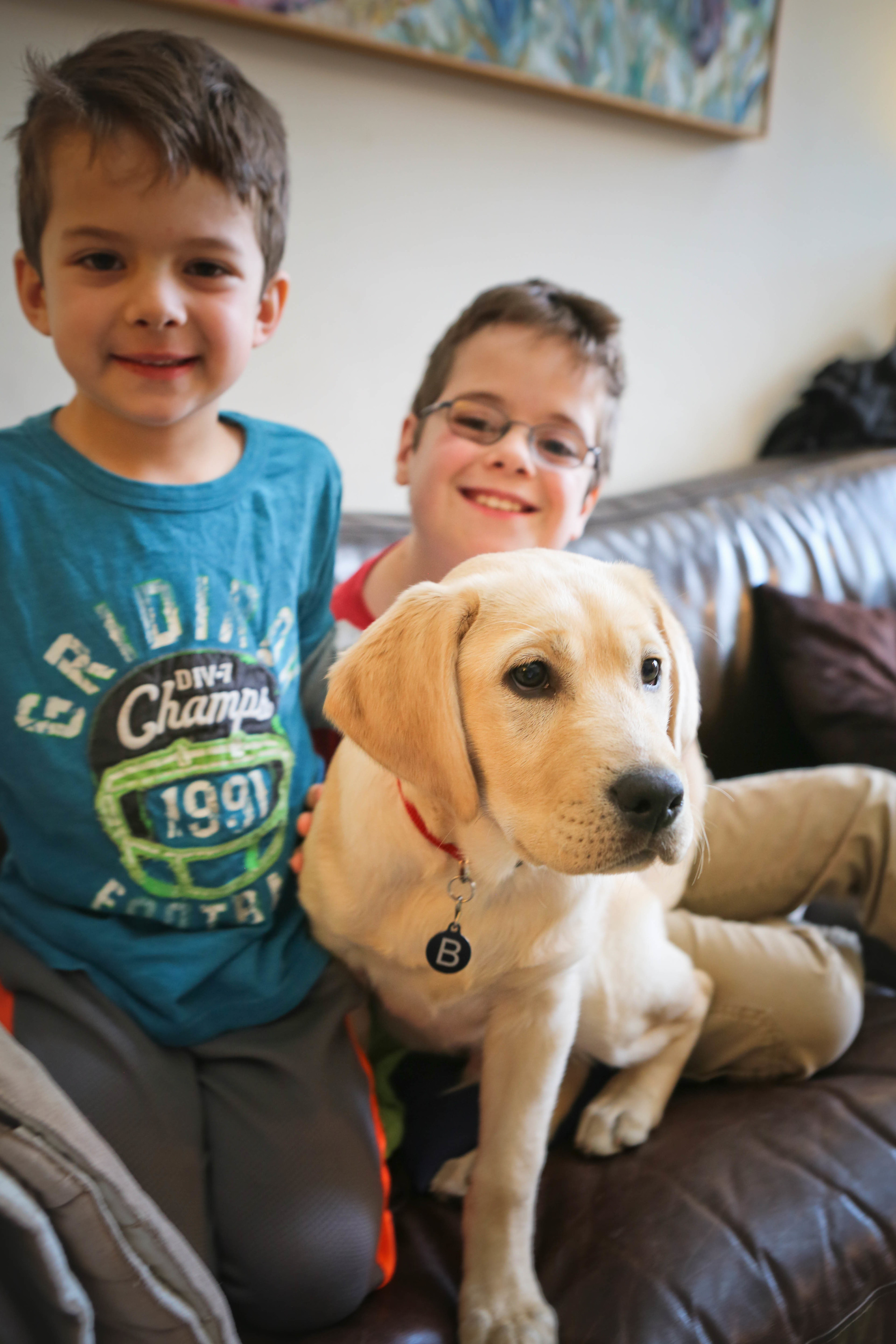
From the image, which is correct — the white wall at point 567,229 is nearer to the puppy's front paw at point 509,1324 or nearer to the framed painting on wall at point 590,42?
the framed painting on wall at point 590,42

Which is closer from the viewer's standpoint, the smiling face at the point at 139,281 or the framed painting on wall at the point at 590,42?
the smiling face at the point at 139,281

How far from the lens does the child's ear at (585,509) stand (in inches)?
60.3

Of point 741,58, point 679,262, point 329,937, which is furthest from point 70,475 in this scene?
point 741,58

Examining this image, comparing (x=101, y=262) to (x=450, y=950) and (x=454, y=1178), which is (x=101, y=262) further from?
(x=454, y=1178)

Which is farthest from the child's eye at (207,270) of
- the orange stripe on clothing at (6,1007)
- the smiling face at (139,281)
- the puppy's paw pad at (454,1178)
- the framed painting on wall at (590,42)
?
the puppy's paw pad at (454,1178)

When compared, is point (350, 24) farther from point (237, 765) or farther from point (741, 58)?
point (237, 765)

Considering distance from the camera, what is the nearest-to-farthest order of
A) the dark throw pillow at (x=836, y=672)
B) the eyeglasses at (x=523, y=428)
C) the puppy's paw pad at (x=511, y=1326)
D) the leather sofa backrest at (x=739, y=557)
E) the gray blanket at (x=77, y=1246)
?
the gray blanket at (x=77, y=1246) < the puppy's paw pad at (x=511, y=1326) < the eyeglasses at (x=523, y=428) < the dark throw pillow at (x=836, y=672) < the leather sofa backrest at (x=739, y=557)

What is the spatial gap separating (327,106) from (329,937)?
1749 millimetres

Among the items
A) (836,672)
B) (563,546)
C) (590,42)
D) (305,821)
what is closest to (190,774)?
(305,821)

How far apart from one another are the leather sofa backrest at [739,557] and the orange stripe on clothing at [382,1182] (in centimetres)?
91

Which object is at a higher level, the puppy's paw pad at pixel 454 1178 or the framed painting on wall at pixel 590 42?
the framed painting on wall at pixel 590 42

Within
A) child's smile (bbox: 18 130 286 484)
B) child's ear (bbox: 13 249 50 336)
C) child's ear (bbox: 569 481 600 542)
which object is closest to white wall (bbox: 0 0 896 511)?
child's ear (bbox: 13 249 50 336)

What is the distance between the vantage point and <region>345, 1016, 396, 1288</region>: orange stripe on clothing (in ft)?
3.45

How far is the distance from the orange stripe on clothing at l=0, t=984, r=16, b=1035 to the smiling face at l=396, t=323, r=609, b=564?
90 cm
